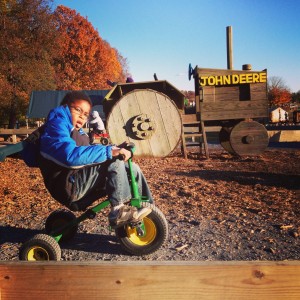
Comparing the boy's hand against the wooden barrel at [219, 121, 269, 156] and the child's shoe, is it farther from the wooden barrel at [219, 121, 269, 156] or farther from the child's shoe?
the wooden barrel at [219, 121, 269, 156]

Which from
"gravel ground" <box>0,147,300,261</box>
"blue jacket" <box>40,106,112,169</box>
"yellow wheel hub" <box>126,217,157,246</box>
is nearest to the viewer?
"blue jacket" <box>40,106,112,169</box>

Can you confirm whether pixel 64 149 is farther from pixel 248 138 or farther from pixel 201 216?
pixel 248 138

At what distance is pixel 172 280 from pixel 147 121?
7218 mm

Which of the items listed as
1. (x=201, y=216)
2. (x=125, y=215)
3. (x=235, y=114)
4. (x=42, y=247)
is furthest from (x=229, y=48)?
(x=42, y=247)

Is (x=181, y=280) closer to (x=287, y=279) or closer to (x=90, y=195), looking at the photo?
(x=287, y=279)

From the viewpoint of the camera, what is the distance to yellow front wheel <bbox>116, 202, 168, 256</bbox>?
2697mm

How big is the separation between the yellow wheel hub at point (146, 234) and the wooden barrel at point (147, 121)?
5.66m

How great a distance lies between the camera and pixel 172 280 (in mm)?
1251

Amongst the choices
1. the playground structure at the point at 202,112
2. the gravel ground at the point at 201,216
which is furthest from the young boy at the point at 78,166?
the playground structure at the point at 202,112

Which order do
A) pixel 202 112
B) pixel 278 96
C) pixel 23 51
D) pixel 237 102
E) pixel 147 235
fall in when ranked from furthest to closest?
pixel 278 96 < pixel 23 51 < pixel 202 112 < pixel 237 102 < pixel 147 235

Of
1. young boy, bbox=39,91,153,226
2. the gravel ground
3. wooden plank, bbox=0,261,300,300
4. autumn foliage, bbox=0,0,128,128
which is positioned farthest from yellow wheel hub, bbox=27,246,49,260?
autumn foliage, bbox=0,0,128,128

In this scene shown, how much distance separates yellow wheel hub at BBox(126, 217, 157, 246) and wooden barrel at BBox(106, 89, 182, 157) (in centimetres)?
566

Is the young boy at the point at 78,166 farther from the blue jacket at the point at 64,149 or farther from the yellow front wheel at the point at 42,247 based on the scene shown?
the yellow front wheel at the point at 42,247

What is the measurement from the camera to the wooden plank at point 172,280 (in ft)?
4.08
